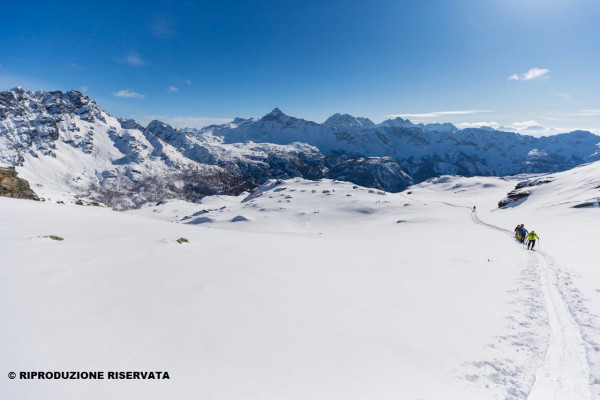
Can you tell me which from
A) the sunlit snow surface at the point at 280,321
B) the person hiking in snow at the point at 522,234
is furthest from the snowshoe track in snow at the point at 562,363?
the person hiking in snow at the point at 522,234

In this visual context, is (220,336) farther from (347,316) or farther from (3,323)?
(3,323)

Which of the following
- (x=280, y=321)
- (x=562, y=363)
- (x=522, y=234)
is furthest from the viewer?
(x=522, y=234)

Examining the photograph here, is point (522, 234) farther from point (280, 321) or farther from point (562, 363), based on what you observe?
point (280, 321)

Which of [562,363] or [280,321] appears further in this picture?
[280,321]

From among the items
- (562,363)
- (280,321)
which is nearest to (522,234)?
(562,363)

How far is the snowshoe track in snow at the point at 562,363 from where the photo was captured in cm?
709

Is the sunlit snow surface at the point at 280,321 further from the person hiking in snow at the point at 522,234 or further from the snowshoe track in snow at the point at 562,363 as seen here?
the person hiking in snow at the point at 522,234

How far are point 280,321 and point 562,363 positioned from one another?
26.7 feet

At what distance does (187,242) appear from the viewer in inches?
712

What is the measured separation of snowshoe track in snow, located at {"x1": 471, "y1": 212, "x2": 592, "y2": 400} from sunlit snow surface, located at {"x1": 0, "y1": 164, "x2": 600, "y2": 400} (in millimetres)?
43

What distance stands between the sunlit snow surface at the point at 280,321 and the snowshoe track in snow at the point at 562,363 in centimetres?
4

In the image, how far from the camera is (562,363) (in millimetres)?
8070

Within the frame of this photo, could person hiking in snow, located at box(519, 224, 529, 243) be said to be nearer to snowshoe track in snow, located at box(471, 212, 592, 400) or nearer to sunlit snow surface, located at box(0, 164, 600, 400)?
sunlit snow surface, located at box(0, 164, 600, 400)

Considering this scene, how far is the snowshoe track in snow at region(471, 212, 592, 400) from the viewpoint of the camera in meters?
7.09
